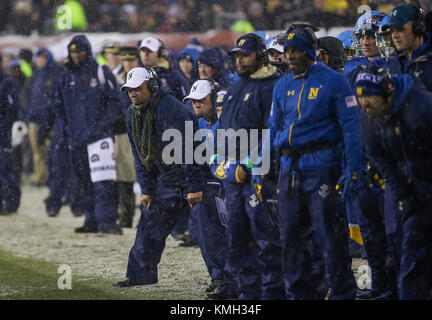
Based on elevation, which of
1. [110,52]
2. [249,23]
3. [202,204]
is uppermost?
[249,23]

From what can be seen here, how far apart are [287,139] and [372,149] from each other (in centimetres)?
69

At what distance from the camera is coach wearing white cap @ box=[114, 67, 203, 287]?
27.6 ft

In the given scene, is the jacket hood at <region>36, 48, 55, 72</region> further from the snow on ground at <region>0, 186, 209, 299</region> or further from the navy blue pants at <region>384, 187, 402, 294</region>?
the navy blue pants at <region>384, 187, 402, 294</region>

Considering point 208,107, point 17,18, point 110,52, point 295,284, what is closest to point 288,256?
point 295,284

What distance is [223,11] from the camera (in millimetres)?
20203

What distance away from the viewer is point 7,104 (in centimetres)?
1444

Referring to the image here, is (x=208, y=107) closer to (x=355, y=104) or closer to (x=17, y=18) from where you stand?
(x=355, y=104)

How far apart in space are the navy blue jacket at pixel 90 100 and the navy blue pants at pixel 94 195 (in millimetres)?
253

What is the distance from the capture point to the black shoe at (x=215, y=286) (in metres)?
8.00

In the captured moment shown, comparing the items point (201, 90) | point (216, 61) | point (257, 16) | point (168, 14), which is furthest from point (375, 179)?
point (168, 14)

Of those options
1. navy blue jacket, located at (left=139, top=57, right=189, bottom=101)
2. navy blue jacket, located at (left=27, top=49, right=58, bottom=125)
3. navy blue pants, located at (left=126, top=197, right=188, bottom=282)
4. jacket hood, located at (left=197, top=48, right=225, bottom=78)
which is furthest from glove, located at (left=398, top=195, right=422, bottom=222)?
navy blue jacket, located at (left=27, top=49, right=58, bottom=125)

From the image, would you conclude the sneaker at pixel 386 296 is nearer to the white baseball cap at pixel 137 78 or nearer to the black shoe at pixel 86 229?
the white baseball cap at pixel 137 78

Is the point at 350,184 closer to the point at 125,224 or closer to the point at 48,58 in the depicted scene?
the point at 125,224
